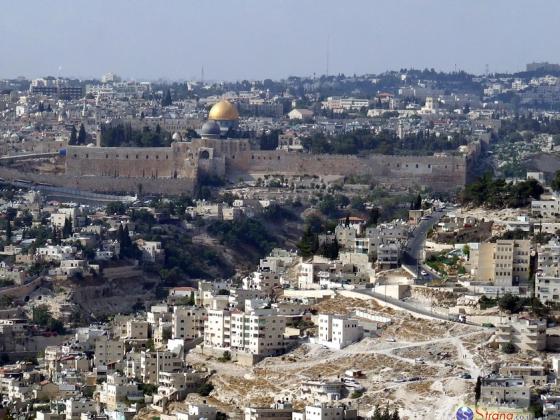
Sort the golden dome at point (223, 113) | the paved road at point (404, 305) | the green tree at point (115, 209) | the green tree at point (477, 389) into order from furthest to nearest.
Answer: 1. the golden dome at point (223, 113)
2. the green tree at point (115, 209)
3. the paved road at point (404, 305)
4. the green tree at point (477, 389)

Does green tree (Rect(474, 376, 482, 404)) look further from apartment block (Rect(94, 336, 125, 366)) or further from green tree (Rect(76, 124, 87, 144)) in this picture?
green tree (Rect(76, 124, 87, 144))

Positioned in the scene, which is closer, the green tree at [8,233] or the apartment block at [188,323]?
the apartment block at [188,323]

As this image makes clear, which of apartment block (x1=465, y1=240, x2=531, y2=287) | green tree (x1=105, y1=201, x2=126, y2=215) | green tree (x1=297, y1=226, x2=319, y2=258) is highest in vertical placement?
apartment block (x1=465, y1=240, x2=531, y2=287)

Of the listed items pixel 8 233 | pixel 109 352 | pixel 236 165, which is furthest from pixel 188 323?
pixel 236 165

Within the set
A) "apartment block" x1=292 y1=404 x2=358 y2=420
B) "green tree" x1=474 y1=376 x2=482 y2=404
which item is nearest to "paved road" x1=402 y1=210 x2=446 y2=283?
"apartment block" x1=292 y1=404 x2=358 y2=420

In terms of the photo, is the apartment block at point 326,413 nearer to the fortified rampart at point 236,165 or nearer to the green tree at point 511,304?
the green tree at point 511,304

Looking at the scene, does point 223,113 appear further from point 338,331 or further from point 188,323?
point 338,331

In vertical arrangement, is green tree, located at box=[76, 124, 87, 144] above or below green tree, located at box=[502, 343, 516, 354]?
below

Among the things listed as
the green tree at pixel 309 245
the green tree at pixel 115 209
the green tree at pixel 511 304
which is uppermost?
the green tree at pixel 511 304

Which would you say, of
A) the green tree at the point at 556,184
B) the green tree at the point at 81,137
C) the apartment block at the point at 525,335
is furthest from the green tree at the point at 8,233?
the apartment block at the point at 525,335

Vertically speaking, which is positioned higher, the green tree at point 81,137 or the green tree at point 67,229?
the green tree at point 81,137
